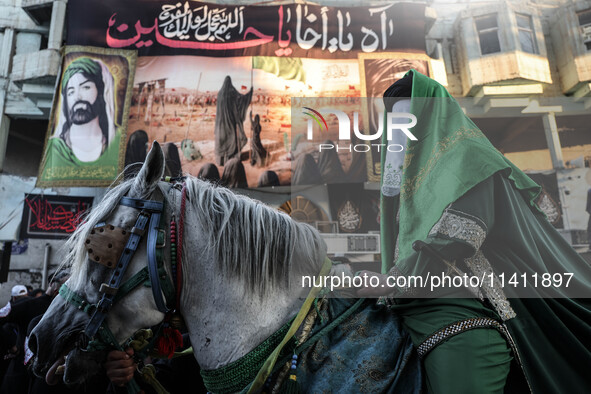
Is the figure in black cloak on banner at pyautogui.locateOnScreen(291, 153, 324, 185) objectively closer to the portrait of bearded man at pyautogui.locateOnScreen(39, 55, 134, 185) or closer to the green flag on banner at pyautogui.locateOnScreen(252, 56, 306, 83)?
the green flag on banner at pyautogui.locateOnScreen(252, 56, 306, 83)

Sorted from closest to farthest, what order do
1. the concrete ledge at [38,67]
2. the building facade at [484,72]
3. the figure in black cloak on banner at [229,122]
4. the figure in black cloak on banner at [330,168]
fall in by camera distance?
the figure in black cloak on banner at [330,168]
the figure in black cloak on banner at [229,122]
the building facade at [484,72]
the concrete ledge at [38,67]

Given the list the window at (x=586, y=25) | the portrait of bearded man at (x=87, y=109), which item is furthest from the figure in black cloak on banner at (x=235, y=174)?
the window at (x=586, y=25)

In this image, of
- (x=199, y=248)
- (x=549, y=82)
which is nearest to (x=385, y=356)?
(x=199, y=248)

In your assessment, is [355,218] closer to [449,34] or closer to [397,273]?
[449,34]

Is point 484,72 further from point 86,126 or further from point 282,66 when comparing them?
point 86,126

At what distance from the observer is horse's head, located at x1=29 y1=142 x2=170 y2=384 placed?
1482mm

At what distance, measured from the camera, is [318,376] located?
4.79 ft

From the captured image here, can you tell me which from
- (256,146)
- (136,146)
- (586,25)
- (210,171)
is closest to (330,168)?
(256,146)

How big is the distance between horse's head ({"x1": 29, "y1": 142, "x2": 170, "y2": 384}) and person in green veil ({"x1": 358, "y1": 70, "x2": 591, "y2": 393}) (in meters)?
0.91

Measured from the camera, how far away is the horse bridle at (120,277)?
1471 millimetres

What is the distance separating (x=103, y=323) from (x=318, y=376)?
0.85 metres

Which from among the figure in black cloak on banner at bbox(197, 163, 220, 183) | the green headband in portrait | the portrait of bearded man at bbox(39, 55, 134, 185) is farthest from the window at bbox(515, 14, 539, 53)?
the green headband in portrait

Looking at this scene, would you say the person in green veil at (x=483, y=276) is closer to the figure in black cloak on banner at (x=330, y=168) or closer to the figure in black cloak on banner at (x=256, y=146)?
the figure in black cloak on banner at (x=330, y=168)

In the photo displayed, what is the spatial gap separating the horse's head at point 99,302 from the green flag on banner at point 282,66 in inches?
356
